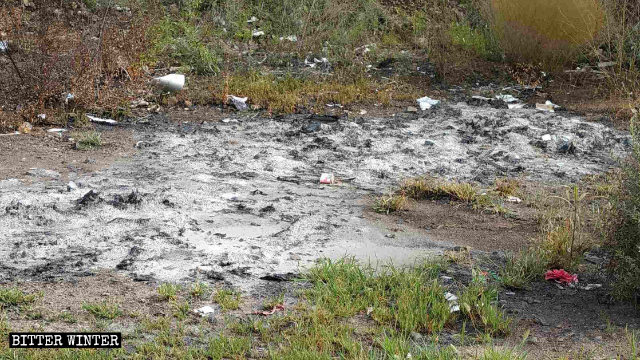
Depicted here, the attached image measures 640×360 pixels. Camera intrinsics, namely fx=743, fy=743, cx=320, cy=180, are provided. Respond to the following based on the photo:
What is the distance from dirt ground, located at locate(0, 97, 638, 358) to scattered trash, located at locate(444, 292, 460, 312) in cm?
23

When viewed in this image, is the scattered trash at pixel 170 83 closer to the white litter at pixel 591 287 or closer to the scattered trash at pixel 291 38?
the scattered trash at pixel 291 38

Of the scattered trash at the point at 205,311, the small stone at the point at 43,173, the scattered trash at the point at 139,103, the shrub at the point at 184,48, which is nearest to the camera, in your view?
the scattered trash at the point at 205,311

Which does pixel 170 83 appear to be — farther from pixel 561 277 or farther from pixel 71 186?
pixel 561 277

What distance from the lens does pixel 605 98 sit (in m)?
7.08

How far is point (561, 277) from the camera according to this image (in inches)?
134

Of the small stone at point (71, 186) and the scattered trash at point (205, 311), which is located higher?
the scattered trash at point (205, 311)

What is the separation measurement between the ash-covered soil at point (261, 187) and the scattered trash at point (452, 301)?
0.50 metres

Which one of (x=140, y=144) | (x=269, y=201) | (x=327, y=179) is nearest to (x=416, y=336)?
(x=269, y=201)

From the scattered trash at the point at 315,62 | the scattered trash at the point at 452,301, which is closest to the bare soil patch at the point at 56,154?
the scattered trash at the point at 315,62

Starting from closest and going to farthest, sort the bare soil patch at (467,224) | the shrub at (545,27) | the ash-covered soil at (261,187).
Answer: the ash-covered soil at (261,187)
the bare soil patch at (467,224)
the shrub at (545,27)

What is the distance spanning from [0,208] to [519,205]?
3.02m

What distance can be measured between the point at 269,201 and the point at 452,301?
162 cm

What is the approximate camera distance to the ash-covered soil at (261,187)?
11.8ft

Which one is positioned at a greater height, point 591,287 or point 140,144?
point 591,287
